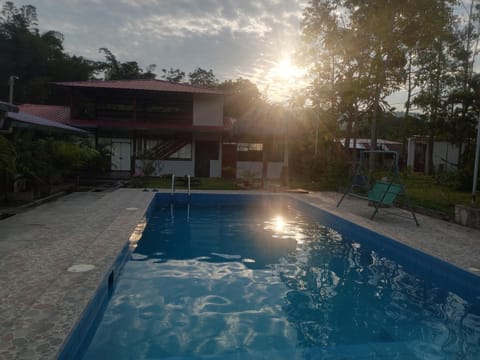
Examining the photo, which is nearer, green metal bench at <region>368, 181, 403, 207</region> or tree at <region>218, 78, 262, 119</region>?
green metal bench at <region>368, 181, 403, 207</region>

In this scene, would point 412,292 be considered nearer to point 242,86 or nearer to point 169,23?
point 169,23

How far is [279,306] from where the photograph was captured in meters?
4.60

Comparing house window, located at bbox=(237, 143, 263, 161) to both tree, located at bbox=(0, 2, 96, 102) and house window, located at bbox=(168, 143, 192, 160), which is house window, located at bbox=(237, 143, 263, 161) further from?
tree, located at bbox=(0, 2, 96, 102)

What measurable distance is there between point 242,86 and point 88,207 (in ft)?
113

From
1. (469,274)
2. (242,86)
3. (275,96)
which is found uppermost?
(242,86)

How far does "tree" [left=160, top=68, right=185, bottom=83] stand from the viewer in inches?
1877

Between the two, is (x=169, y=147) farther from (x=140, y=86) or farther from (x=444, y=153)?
(x=444, y=153)

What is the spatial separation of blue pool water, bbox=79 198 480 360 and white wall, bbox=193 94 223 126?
14447mm

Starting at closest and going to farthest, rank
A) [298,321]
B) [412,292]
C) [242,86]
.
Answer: [298,321] → [412,292] → [242,86]

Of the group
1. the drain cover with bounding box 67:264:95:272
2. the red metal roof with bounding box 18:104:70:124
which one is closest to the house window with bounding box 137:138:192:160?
the red metal roof with bounding box 18:104:70:124

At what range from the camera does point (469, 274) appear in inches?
195

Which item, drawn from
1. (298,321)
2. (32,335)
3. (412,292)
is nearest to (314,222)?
(412,292)

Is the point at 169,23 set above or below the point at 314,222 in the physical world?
above

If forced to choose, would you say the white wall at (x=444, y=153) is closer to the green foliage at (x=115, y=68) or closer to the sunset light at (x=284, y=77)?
the sunset light at (x=284, y=77)
